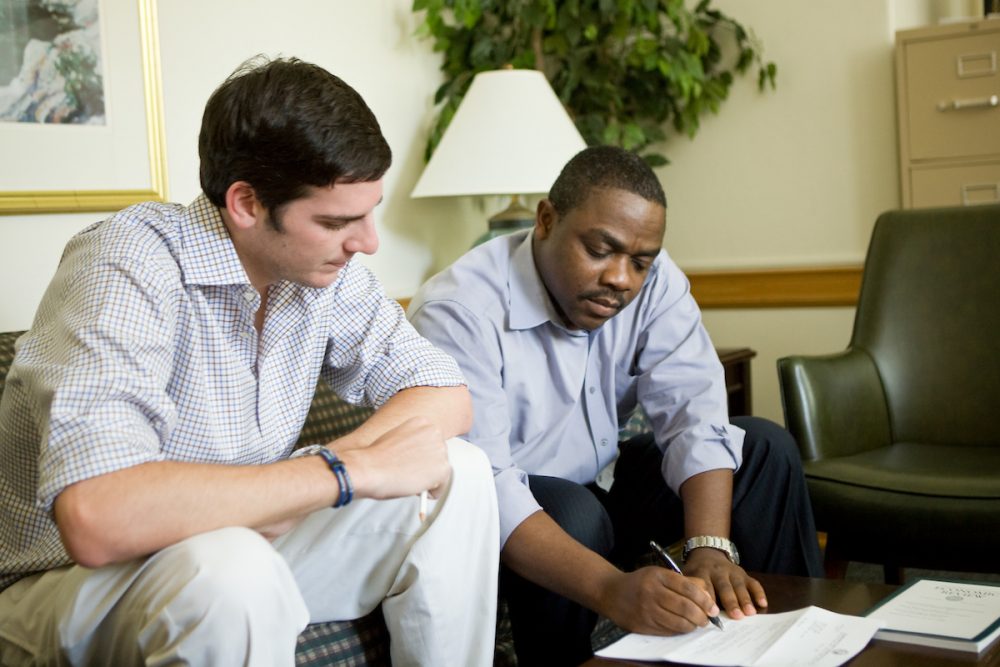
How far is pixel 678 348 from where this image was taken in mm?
2057

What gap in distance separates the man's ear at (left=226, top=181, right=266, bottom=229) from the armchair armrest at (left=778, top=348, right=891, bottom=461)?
130 cm

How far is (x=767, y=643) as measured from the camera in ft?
4.38

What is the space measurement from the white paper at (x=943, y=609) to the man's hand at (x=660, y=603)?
210 millimetres

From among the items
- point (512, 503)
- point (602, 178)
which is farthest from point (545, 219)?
point (512, 503)

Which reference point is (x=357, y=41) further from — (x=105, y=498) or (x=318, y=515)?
(x=105, y=498)

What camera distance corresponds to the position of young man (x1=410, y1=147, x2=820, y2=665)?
168 centimetres

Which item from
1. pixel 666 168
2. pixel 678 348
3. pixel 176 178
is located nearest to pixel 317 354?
pixel 678 348

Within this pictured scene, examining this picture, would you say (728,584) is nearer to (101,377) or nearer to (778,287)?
(101,377)

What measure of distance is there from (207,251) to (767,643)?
828mm

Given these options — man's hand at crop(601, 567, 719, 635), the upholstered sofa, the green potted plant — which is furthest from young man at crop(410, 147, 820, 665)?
the green potted plant

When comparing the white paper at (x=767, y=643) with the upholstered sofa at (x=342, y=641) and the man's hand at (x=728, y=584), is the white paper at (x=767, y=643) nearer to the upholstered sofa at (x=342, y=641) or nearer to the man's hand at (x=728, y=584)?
the man's hand at (x=728, y=584)

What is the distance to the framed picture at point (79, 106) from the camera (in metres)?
2.00

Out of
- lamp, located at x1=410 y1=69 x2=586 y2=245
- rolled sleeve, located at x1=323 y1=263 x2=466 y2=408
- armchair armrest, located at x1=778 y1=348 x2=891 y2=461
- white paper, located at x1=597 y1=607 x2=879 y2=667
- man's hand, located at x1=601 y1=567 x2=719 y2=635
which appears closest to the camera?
white paper, located at x1=597 y1=607 x2=879 y2=667

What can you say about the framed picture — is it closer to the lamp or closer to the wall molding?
the lamp
